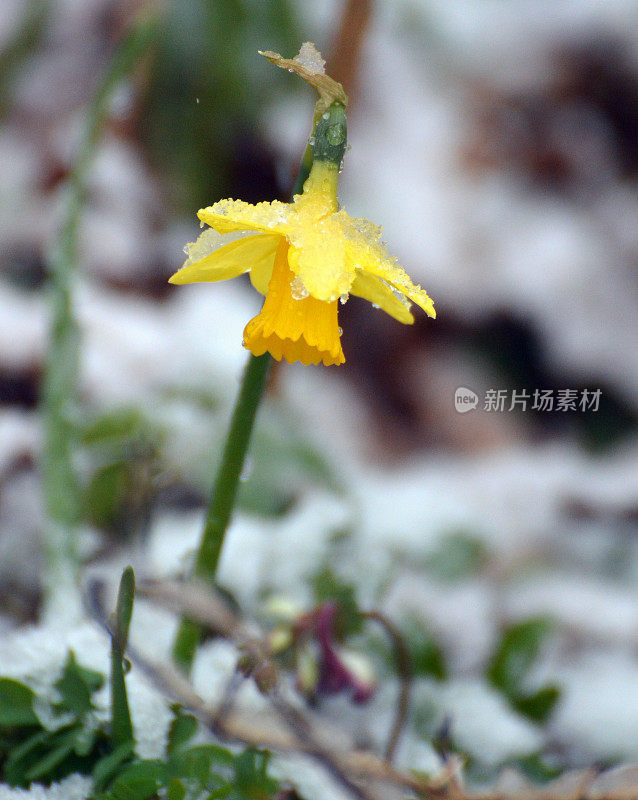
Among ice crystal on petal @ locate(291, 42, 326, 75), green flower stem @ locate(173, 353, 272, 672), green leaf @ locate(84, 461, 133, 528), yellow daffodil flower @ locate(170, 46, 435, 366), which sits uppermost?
ice crystal on petal @ locate(291, 42, 326, 75)

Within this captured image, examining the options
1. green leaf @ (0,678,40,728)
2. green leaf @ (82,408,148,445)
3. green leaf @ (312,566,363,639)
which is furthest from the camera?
green leaf @ (82,408,148,445)

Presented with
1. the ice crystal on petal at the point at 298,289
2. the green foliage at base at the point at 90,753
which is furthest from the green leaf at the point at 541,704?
the ice crystal on petal at the point at 298,289

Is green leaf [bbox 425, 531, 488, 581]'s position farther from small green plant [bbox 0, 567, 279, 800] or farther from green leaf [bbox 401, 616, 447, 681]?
small green plant [bbox 0, 567, 279, 800]

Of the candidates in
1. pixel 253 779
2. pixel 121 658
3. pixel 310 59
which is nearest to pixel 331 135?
pixel 310 59

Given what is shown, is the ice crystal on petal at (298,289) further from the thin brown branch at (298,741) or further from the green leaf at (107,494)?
the green leaf at (107,494)

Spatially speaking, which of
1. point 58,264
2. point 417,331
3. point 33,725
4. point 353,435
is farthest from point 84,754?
point 417,331

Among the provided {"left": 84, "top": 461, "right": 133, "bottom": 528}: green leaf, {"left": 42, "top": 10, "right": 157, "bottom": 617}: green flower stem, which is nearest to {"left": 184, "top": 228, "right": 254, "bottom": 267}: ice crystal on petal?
{"left": 42, "top": 10, "right": 157, "bottom": 617}: green flower stem

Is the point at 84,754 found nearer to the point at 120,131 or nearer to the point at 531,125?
the point at 120,131
